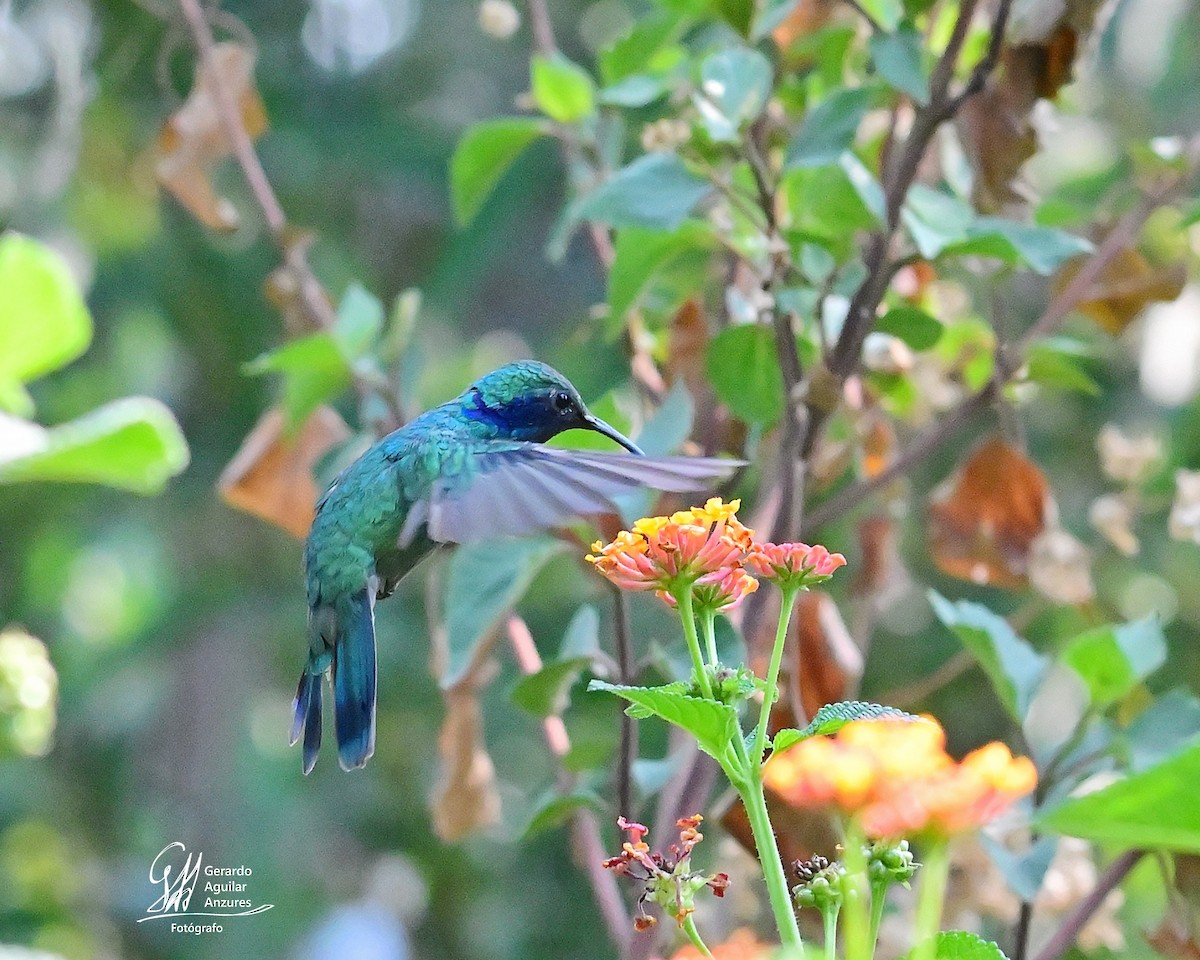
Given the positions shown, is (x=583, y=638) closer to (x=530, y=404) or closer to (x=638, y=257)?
(x=530, y=404)

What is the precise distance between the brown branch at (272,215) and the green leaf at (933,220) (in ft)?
1.98

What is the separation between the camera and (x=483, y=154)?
1.64 meters

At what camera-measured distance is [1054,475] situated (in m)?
3.32

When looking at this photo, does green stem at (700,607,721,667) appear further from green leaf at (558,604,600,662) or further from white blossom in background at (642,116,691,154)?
white blossom in background at (642,116,691,154)

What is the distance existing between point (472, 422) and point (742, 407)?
27cm

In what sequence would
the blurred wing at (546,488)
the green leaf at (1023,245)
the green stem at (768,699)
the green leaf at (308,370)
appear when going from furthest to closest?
the green leaf at (308,370), the green leaf at (1023,245), the blurred wing at (546,488), the green stem at (768,699)

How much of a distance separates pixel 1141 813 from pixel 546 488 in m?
0.56

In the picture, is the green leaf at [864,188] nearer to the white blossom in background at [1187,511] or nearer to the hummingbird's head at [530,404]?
the hummingbird's head at [530,404]

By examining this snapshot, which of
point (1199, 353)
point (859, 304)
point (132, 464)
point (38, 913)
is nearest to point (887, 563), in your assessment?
point (859, 304)

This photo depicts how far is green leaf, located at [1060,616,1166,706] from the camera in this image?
51.5 inches

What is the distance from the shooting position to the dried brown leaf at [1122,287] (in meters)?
1.50

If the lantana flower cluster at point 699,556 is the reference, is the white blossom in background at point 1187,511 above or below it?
below

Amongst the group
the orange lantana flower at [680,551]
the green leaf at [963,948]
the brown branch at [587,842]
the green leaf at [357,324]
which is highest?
the orange lantana flower at [680,551]
